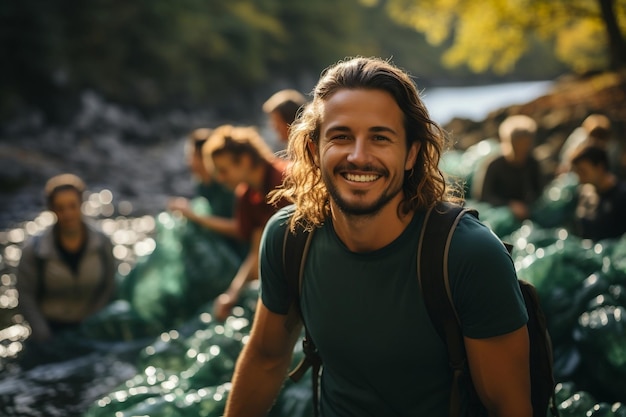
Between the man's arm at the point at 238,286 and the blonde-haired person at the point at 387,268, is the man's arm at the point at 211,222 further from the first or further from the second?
the blonde-haired person at the point at 387,268

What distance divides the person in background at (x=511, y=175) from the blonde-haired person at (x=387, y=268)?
4.73 m

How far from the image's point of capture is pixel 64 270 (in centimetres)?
532

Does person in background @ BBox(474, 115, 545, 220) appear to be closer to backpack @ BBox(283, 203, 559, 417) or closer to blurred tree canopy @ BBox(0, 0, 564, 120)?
backpack @ BBox(283, 203, 559, 417)

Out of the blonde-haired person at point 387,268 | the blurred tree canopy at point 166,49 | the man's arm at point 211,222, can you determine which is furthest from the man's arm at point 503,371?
the blurred tree canopy at point 166,49

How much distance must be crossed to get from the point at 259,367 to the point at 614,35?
13345 millimetres

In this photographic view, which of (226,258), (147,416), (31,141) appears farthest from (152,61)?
(147,416)

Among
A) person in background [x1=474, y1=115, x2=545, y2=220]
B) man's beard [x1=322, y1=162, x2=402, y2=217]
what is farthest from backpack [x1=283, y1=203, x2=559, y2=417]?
person in background [x1=474, y1=115, x2=545, y2=220]

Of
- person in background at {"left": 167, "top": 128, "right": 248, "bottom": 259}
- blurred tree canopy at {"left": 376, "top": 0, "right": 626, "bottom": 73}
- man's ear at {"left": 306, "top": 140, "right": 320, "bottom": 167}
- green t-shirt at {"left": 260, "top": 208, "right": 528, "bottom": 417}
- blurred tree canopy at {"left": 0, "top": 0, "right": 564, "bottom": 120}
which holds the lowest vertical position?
green t-shirt at {"left": 260, "top": 208, "right": 528, "bottom": 417}

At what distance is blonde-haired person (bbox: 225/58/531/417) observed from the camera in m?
1.90

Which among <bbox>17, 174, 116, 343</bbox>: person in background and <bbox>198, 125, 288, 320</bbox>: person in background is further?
<bbox>17, 174, 116, 343</bbox>: person in background

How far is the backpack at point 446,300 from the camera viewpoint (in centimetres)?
193

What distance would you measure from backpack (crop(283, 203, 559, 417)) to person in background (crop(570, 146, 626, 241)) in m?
3.17

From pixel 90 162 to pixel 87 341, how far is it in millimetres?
15245

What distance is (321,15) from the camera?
Result: 50875 millimetres
